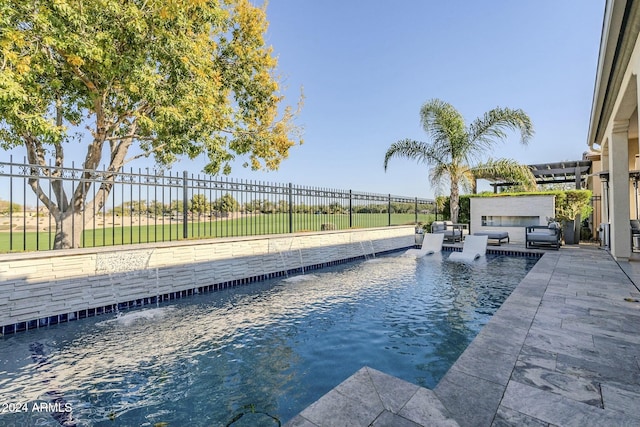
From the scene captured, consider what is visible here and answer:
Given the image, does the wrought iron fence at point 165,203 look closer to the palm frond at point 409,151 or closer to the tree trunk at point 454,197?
the palm frond at point 409,151

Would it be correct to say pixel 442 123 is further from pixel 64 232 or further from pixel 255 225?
pixel 64 232

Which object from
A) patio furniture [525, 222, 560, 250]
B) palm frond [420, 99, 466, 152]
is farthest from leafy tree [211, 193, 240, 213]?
patio furniture [525, 222, 560, 250]

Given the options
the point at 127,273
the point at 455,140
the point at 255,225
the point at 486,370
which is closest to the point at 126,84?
the point at 127,273

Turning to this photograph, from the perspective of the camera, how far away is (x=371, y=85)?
52.6 ft

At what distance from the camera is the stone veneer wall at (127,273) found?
169 inches

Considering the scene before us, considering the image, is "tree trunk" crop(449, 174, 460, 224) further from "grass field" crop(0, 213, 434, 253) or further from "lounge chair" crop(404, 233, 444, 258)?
"lounge chair" crop(404, 233, 444, 258)

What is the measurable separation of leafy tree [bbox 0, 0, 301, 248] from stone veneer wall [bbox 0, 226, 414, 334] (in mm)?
1050

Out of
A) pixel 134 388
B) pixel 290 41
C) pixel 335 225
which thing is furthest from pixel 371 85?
pixel 134 388

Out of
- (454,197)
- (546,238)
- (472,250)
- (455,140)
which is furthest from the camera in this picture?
(454,197)

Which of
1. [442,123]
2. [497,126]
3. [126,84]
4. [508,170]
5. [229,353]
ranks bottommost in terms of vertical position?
[229,353]

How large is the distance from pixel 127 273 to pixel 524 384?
6.01 metres

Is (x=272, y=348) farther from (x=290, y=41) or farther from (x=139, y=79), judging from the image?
(x=290, y=41)

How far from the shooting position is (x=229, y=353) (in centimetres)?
347

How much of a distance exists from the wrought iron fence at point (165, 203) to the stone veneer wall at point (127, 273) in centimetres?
→ 39
